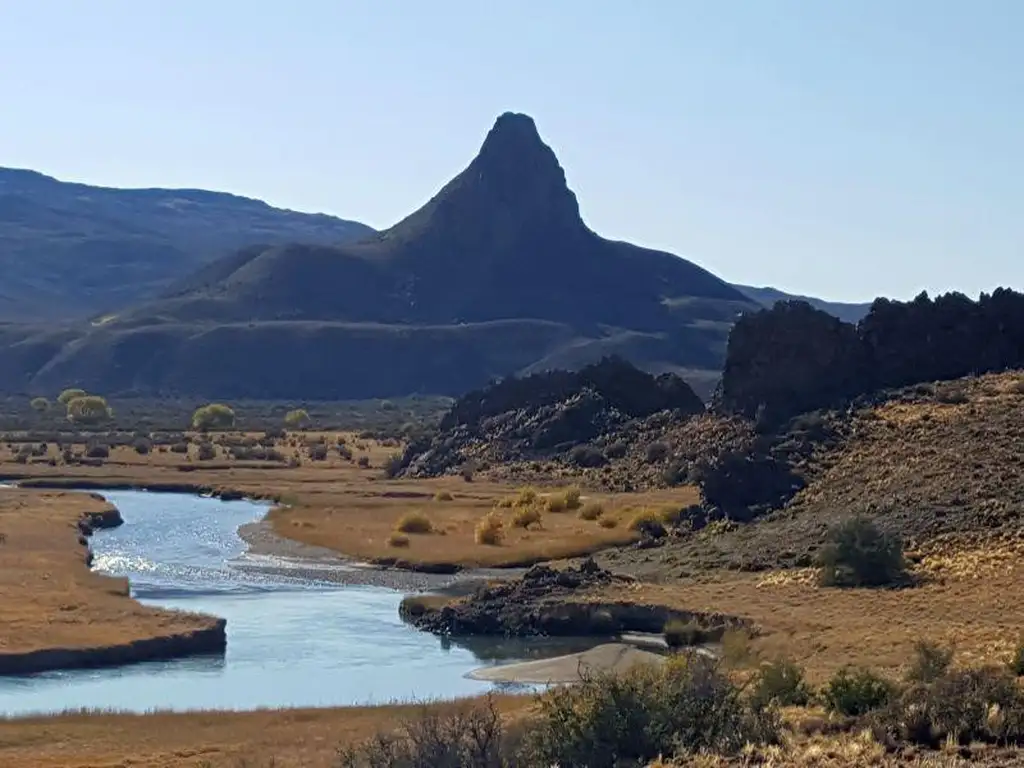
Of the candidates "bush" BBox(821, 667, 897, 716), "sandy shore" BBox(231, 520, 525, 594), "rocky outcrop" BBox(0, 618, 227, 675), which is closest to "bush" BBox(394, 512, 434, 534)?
"sandy shore" BBox(231, 520, 525, 594)

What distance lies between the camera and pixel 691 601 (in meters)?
45.6

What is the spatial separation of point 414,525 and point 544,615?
792 inches

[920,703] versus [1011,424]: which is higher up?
[1011,424]

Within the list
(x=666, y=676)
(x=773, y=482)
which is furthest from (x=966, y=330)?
(x=666, y=676)

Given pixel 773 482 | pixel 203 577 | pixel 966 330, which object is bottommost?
pixel 203 577

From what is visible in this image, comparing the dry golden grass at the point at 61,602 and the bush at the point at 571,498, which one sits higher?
the bush at the point at 571,498

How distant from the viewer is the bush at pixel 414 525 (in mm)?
65000

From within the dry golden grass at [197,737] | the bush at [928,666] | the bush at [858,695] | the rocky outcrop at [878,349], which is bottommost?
the dry golden grass at [197,737]

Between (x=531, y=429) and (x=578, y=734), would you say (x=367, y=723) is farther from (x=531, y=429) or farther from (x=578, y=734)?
(x=531, y=429)

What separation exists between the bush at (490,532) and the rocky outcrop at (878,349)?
1431 centimetres

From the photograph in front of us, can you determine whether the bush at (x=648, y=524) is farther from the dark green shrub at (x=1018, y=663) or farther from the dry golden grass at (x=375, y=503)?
the dark green shrub at (x=1018, y=663)

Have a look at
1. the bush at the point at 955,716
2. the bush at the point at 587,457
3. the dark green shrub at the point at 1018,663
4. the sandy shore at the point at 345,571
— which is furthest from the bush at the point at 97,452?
the bush at the point at 955,716

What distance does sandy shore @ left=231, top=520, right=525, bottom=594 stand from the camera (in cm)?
5453

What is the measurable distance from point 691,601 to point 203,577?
18251 millimetres
